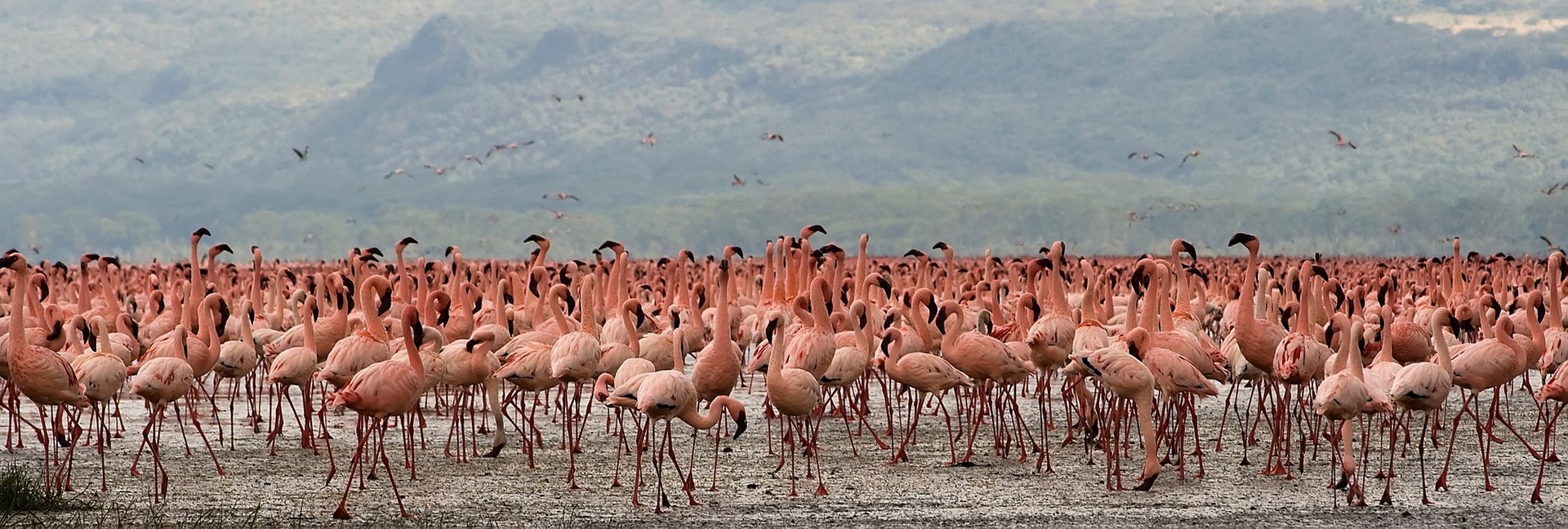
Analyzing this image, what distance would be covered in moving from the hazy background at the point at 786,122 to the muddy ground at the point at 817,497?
88394 millimetres

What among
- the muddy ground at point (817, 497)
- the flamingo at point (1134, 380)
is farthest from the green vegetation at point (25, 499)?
the flamingo at point (1134, 380)

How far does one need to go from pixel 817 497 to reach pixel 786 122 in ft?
423

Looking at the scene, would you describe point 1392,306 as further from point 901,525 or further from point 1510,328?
point 901,525

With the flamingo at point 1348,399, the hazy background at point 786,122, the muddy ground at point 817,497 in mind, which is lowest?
the muddy ground at point 817,497

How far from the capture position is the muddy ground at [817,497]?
10.3 meters

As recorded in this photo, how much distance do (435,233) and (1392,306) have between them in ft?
339

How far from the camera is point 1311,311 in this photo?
14.2m

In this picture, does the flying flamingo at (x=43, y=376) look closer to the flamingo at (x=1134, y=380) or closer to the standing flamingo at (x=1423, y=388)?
the flamingo at (x=1134, y=380)

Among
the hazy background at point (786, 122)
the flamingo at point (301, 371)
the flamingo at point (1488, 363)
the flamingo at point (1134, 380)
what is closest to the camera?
the flamingo at point (1134, 380)

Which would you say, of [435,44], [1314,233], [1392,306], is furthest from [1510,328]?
[435,44]

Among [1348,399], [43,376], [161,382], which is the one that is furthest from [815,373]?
[43,376]

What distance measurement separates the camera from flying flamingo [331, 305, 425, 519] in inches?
418

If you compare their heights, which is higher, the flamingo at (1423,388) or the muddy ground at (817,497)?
the flamingo at (1423,388)

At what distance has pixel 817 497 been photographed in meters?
11.2
